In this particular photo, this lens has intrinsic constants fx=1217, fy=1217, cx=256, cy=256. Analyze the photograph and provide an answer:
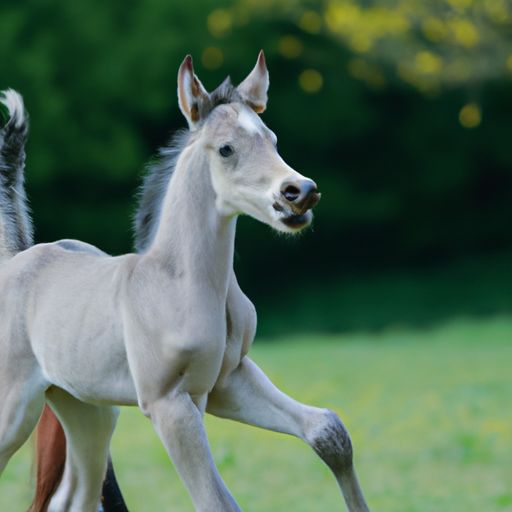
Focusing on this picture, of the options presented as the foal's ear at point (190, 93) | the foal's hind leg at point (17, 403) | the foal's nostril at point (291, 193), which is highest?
the foal's ear at point (190, 93)

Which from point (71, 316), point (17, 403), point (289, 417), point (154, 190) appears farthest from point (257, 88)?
point (17, 403)

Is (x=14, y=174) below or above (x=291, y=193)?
below

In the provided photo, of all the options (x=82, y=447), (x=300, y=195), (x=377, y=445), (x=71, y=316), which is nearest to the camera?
(x=300, y=195)

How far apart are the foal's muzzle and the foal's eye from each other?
0.26 m

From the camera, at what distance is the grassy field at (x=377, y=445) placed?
293 inches

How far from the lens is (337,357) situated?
1548 centimetres

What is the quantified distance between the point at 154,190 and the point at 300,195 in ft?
2.36

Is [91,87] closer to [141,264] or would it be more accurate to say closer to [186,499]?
[186,499]

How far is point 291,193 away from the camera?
3.51 meters

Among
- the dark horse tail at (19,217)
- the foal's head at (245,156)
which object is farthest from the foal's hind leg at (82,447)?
the foal's head at (245,156)

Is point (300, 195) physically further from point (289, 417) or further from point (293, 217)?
point (289, 417)

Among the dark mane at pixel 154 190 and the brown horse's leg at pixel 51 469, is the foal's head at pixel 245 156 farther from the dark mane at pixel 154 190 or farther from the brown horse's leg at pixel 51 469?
the brown horse's leg at pixel 51 469

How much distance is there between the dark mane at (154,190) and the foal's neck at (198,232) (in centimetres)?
13

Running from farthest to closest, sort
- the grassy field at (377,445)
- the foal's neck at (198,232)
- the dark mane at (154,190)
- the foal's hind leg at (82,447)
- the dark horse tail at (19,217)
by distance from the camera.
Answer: the grassy field at (377,445), the dark horse tail at (19,217), the foal's hind leg at (82,447), the dark mane at (154,190), the foal's neck at (198,232)
